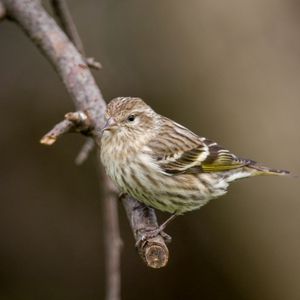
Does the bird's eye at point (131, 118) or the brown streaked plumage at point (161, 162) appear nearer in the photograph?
the brown streaked plumage at point (161, 162)

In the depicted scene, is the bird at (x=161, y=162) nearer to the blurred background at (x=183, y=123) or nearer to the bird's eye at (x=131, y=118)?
the bird's eye at (x=131, y=118)

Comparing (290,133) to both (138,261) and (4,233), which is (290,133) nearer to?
(138,261)

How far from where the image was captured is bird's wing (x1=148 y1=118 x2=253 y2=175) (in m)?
Answer: 4.82

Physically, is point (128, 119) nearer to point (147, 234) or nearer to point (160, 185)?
point (160, 185)

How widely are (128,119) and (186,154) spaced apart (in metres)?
0.49

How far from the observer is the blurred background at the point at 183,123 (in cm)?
692

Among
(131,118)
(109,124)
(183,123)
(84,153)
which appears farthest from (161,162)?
(183,123)

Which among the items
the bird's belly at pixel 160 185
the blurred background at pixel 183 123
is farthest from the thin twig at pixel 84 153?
the blurred background at pixel 183 123

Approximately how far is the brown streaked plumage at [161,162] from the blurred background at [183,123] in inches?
71.9

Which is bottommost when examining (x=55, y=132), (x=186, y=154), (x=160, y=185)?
(x=55, y=132)

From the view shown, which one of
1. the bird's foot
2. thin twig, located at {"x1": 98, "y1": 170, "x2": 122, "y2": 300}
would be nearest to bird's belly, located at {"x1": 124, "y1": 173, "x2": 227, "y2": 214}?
thin twig, located at {"x1": 98, "y1": 170, "x2": 122, "y2": 300}

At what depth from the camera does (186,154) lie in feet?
16.2

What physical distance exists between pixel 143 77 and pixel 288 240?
6.42ft

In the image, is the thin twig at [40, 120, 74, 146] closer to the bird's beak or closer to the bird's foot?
the bird's beak
